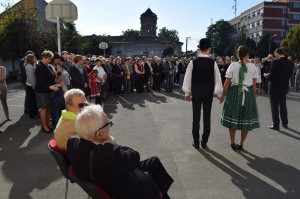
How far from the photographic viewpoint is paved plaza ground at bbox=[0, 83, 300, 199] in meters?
4.47

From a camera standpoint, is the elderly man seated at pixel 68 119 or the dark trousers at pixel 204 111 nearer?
the elderly man seated at pixel 68 119

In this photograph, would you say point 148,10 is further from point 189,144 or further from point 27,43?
point 189,144

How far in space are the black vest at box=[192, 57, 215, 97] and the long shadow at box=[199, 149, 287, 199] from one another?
4.03ft

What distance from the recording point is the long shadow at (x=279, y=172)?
4.52m

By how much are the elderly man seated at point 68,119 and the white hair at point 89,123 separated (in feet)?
2.83

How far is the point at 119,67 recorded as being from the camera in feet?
51.5

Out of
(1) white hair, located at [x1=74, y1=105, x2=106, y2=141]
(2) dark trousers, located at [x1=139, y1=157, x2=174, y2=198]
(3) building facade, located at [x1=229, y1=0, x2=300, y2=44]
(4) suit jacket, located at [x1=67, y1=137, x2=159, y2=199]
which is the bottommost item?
(2) dark trousers, located at [x1=139, y1=157, x2=174, y2=198]

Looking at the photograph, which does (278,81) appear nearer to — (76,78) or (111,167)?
(76,78)

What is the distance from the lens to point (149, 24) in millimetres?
121625

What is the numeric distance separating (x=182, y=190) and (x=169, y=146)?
216cm

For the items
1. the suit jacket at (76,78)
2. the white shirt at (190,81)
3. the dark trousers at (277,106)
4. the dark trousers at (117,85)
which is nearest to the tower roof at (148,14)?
the dark trousers at (117,85)

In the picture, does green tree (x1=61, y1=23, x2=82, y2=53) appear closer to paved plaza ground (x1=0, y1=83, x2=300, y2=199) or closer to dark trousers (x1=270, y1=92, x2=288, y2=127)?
paved plaza ground (x1=0, y1=83, x2=300, y2=199)

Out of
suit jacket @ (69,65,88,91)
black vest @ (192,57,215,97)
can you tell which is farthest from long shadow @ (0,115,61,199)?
black vest @ (192,57,215,97)

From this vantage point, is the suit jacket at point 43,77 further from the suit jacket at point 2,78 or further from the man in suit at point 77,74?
the suit jacket at point 2,78
